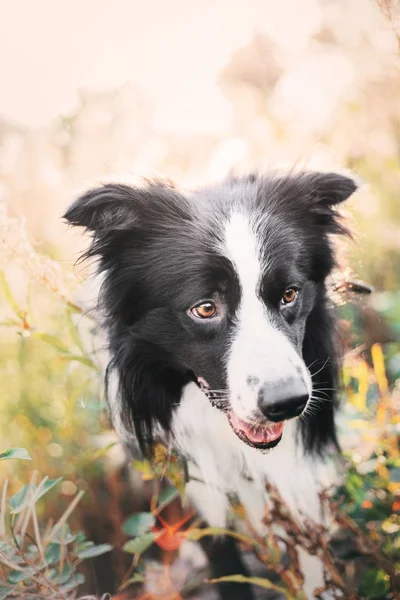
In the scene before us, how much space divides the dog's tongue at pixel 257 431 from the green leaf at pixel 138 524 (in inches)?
15.8

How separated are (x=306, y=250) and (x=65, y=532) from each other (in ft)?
3.89

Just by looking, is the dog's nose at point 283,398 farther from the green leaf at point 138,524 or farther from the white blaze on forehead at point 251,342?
the green leaf at point 138,524

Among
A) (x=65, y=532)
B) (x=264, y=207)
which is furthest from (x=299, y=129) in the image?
(x=65, y=532)

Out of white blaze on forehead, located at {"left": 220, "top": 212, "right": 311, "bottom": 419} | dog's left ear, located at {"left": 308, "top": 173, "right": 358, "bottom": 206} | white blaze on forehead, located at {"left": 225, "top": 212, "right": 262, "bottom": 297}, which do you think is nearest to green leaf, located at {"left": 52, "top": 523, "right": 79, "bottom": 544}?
white blaze on forehead, located at {"left": 220, "top": 212, "right": 311, "bottom": 419}

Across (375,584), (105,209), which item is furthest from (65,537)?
(375,584)

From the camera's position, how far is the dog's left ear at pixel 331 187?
6.42 ft

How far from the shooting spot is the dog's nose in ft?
5.06

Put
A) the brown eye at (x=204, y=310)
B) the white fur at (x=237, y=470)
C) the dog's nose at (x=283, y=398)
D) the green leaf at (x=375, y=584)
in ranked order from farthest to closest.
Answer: the white fur at (x=237, y=470), the green leaf at (x=375, y=584), the brown eye at (x=204, y=310), the dog's nose at (x=283, y=398)

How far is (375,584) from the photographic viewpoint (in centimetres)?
192

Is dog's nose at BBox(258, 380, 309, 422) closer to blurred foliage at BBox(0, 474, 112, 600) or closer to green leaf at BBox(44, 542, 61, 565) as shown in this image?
blurred foliage at BBox(0, 474, 112, 600)

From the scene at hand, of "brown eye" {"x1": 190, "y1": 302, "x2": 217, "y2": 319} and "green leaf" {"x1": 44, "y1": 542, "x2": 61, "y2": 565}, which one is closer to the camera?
"green leaf" {"x1": 44, "y1": 542, "x2": 61, "y2": 565}

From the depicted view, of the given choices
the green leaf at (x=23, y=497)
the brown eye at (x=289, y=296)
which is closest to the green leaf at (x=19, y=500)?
the green leaf at (x=23, y=497)

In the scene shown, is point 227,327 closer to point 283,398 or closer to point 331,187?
point 283,398

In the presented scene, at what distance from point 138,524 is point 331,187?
4.30ft
